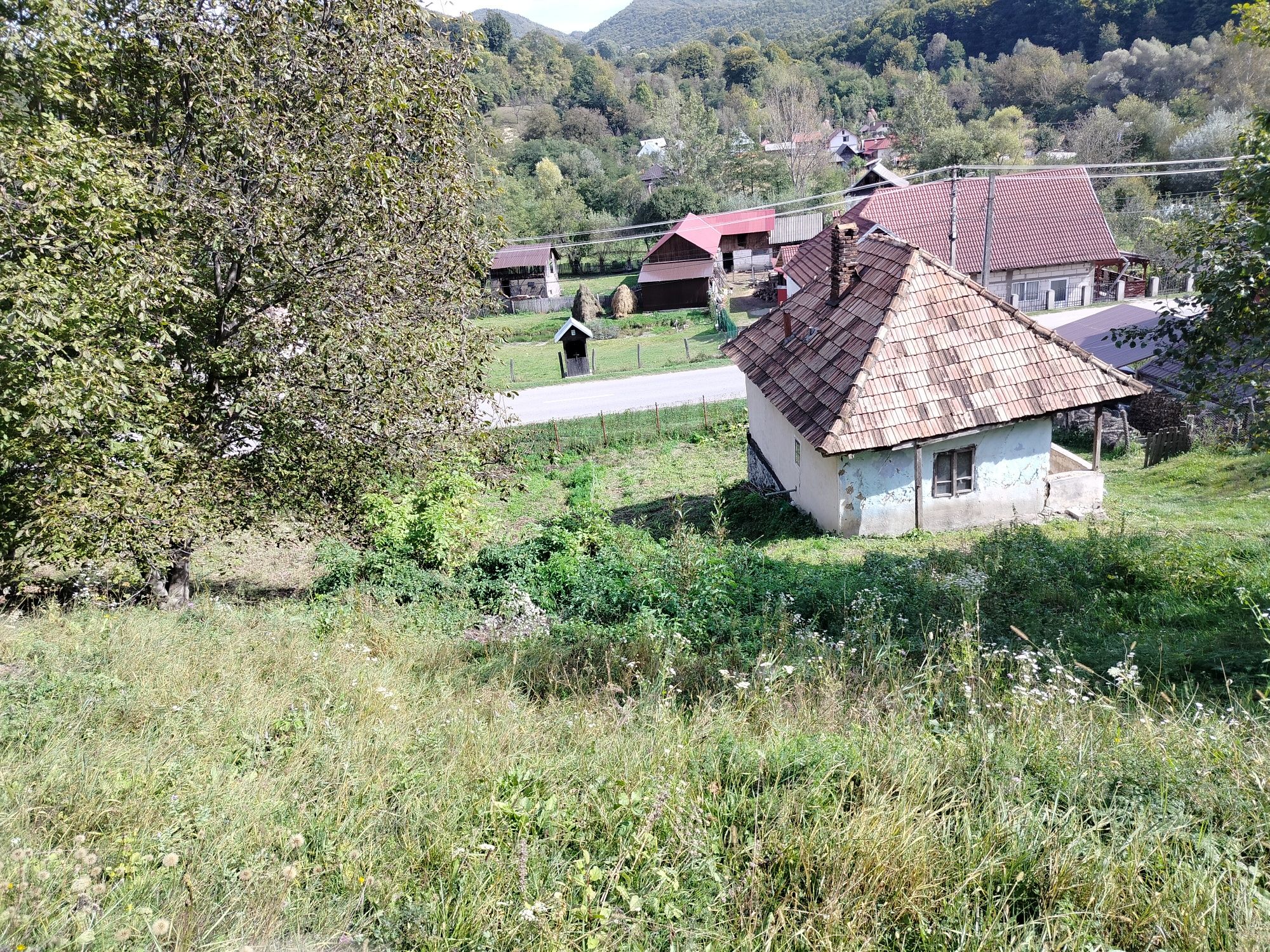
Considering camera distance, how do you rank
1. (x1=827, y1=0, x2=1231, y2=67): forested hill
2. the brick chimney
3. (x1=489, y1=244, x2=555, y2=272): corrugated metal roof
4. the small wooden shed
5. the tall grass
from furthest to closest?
(x1=827, y1=0, x2=1231, y2=67): forested hill < (x1=489, y1=244, x2=555, y2=272): corrugated metal roof < the small wooden shed < the brick chimney < the tall grass

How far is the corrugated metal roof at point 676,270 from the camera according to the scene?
168ft

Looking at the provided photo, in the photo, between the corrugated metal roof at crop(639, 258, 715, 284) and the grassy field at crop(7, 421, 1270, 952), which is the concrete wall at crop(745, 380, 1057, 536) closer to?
the grassy field at crop(7, 421, 1270, 952)

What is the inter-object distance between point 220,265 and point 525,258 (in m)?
47.1

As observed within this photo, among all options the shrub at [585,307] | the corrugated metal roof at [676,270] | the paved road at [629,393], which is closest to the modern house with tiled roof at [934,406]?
the paved road at [629,393]

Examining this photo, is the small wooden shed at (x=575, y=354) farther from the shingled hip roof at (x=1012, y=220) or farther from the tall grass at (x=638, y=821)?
the tall grass at (x=638, y=821)

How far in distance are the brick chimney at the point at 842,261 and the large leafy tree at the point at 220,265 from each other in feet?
30.7

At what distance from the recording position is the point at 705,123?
260 ft

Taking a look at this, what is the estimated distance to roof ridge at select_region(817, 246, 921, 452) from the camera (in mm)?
14938

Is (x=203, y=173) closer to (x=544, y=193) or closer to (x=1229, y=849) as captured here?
(x=1229, y=849)

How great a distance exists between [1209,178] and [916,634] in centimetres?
6524

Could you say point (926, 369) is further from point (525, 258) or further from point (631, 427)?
point (525, 258)

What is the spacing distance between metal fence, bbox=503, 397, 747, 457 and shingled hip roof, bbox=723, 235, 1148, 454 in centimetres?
1021

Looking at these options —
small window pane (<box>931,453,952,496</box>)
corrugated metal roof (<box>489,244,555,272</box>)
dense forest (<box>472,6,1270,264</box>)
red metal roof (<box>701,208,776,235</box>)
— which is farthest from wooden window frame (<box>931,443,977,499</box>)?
red metal roof (<box>701,208,776,235</box>)

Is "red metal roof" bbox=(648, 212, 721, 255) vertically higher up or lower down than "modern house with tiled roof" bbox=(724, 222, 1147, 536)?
higher up
